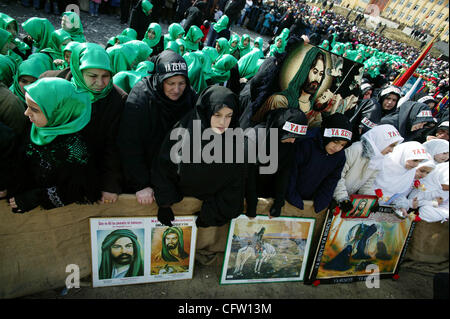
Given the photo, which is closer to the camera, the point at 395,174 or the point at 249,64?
the point at 395,174

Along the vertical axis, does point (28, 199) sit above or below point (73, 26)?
below

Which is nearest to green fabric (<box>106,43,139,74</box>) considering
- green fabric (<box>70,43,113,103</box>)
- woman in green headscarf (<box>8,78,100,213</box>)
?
green fabric (<box>70,43,113,103</box>)

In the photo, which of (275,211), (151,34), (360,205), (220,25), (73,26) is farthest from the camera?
(220,25)

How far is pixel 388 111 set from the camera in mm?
4625

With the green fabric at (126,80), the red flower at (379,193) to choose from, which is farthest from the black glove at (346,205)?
the green fabric at (126,80)

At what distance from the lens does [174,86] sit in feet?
6.98

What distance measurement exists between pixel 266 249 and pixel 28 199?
225cm

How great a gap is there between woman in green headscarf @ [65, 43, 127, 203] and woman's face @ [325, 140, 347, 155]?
1.98 metres

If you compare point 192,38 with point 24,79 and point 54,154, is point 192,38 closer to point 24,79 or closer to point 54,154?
point 24,79

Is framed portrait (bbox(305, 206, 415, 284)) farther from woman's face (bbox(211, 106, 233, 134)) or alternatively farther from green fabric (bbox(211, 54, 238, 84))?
green fabric (bbox(211, 54, 238, 84))

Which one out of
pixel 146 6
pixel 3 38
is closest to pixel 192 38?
pixel 146 6

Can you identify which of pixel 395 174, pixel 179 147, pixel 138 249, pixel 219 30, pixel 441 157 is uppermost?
pixel 219 30

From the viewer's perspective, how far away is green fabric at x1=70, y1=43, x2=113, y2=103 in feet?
6.77
